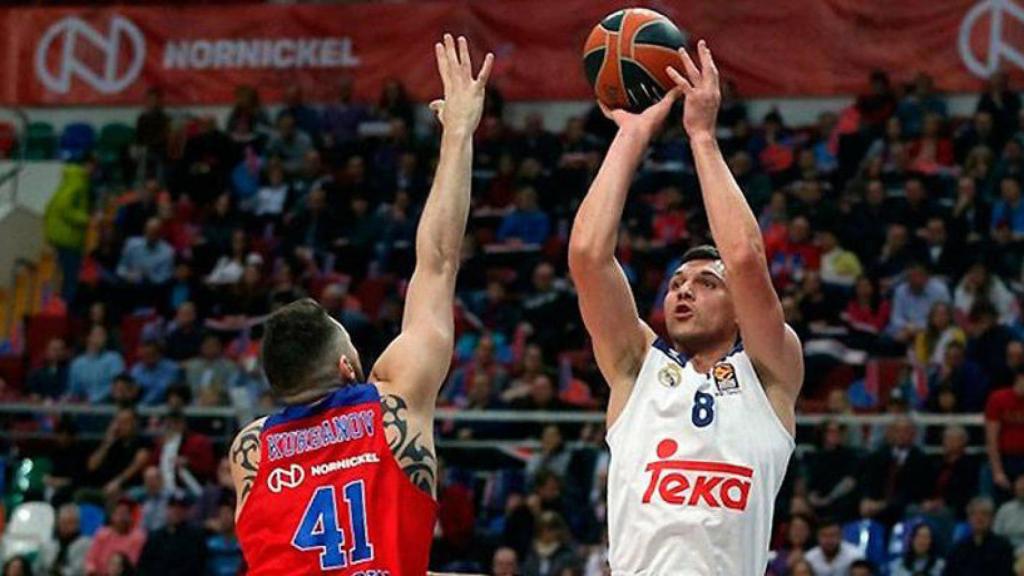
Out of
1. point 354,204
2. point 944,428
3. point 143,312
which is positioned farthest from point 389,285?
point 944,428

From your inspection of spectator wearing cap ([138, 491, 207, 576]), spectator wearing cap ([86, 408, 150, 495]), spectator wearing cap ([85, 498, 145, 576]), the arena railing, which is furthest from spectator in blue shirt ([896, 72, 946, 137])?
spectator wearing cap ([85, 498, 145, 576])

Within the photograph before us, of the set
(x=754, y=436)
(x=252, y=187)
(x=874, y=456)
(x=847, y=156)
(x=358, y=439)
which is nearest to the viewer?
(x=358, y=439)

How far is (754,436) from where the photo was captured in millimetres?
6453

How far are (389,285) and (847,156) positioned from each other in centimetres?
478

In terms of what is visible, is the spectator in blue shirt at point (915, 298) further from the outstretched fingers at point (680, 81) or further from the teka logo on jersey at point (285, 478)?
the teka logo on jersey at point (285, 478)

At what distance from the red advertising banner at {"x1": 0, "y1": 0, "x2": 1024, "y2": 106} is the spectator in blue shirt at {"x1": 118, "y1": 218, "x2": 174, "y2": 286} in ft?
11.0

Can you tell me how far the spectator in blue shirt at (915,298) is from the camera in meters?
18.0

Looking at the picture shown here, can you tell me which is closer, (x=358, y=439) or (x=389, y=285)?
(x=358, y=439)

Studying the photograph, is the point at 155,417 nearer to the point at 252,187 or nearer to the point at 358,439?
the point at 252,187

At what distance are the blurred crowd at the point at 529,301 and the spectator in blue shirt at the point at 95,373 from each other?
25 mm

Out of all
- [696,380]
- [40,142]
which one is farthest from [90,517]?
[696,380]

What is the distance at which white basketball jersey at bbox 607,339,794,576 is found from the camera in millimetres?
6324

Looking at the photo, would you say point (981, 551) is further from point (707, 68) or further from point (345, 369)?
point (345, 369)

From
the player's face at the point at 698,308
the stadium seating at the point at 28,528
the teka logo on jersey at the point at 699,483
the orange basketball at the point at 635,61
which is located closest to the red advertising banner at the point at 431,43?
the stadium seating at the point at 28,528
